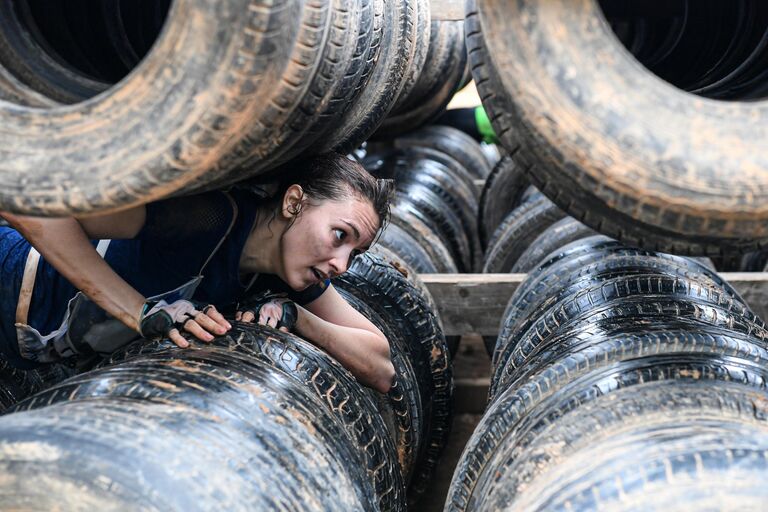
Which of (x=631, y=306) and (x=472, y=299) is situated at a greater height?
(x=472, y=299)

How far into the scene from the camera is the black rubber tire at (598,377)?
1361 millimetres

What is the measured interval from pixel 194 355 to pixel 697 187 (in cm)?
88

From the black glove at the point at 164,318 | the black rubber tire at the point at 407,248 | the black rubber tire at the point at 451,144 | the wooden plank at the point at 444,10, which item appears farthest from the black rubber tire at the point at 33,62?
the black rubber tire at the point at 451,144

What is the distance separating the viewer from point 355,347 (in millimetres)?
1945

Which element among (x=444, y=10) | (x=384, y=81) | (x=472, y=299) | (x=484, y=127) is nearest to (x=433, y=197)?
(x=444, y=10)

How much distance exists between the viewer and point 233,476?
1.20m

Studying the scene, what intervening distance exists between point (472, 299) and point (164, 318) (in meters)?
1.45

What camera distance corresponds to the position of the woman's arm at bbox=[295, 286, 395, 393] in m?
1.89

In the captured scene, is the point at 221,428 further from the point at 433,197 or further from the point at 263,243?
the point at 433,197

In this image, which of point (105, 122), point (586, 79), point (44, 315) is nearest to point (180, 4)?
point (105, 122)

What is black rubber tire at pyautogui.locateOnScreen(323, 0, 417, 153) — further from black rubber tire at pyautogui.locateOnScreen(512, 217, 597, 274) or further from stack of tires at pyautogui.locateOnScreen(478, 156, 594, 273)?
black rubber tire at pyautogui.locateOnScreen(512, 217, 597, 274)

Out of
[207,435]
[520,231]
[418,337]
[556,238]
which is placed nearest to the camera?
[207,435]

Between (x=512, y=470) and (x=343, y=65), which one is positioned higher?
(x=343, y=65)

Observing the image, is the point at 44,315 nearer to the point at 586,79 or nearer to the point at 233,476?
the point at 233,476
